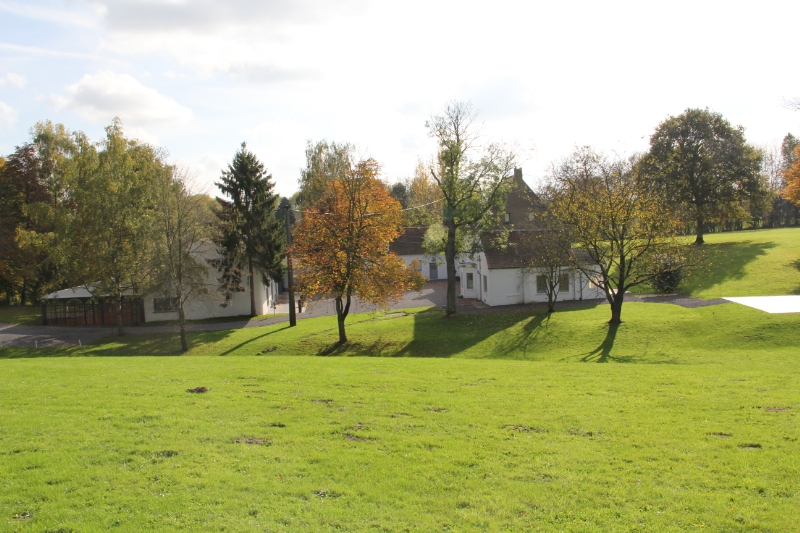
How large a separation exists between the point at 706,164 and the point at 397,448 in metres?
55.5

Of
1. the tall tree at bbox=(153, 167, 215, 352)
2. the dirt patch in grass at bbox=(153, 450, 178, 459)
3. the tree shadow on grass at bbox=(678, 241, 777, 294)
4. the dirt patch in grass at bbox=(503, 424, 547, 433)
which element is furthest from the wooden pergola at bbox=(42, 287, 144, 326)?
the tree shadow on grass at bbox=(678, 241, 777, 294)

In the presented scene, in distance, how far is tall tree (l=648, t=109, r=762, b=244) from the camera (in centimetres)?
5378

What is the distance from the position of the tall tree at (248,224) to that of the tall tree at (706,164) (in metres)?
37.8

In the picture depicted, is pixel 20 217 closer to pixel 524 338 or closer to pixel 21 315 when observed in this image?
pixel 21 315

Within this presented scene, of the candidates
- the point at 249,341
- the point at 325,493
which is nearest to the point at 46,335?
the point at 249,341

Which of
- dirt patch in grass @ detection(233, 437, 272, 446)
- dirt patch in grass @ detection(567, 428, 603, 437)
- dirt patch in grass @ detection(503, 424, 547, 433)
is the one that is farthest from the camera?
dirt patch in grass @ detection(503, 424, 547, 433)

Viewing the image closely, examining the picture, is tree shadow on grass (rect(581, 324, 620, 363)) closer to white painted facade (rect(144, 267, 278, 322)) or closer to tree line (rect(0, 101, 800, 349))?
tree line (rect(0, 101, 800, 349))

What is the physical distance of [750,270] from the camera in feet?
148

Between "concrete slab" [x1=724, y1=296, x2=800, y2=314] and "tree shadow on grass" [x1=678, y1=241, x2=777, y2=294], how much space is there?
3.99 meters

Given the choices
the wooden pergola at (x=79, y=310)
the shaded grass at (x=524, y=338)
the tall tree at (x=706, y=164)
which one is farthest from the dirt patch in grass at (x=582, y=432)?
the tall tree at (x=706, y=164)

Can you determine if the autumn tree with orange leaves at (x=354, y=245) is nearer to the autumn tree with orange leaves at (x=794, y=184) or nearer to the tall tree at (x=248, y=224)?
the tall tree at (x=248, y=224)

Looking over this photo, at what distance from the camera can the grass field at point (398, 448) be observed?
7.23m

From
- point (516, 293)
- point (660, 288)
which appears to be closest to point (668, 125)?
point (660, 288)

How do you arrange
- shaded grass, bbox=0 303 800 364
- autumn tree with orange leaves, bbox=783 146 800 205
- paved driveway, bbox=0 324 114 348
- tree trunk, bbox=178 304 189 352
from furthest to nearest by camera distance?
autumn tree with orange leaves, bbox=783 146 800 205
paved driveway, bbox=0 324 114 348
tree trunk, bbox=178 304 189 352
shaded grass, bbox=0 303 800 364
